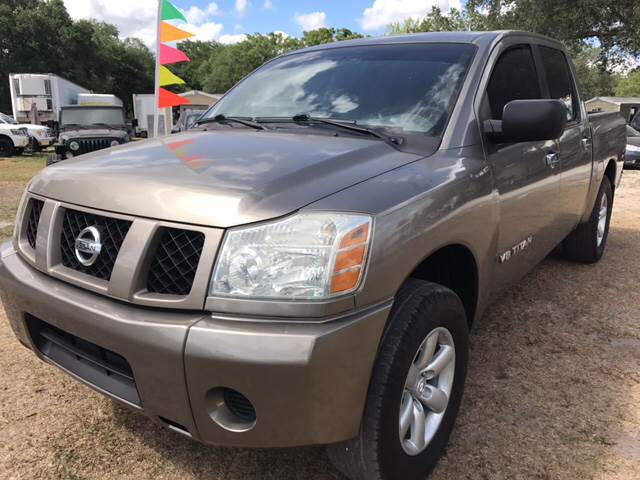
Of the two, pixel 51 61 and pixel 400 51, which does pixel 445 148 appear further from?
pixel 51 61

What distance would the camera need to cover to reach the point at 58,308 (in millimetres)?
1857

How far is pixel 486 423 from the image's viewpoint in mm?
Result: 2486

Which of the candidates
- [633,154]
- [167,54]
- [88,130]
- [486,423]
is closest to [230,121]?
[486,423]

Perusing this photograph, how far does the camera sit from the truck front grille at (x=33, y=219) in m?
2.21

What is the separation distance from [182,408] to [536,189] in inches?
85.6

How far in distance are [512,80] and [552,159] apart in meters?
0.53

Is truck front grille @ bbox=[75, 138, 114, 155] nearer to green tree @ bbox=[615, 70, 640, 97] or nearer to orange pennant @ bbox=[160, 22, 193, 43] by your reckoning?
orange pennant @ bbox=[160, 22, 193, 43]

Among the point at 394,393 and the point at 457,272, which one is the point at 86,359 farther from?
the point at 457,272

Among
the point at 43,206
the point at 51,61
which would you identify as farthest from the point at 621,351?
the point at 51,61

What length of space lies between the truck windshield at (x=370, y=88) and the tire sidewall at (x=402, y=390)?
0.82 metres

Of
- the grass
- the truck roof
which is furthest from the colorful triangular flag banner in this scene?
the truck roof

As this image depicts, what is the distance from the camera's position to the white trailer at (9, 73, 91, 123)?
80.2ft

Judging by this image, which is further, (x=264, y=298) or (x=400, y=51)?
(x=400, y=51)

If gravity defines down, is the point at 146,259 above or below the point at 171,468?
above
